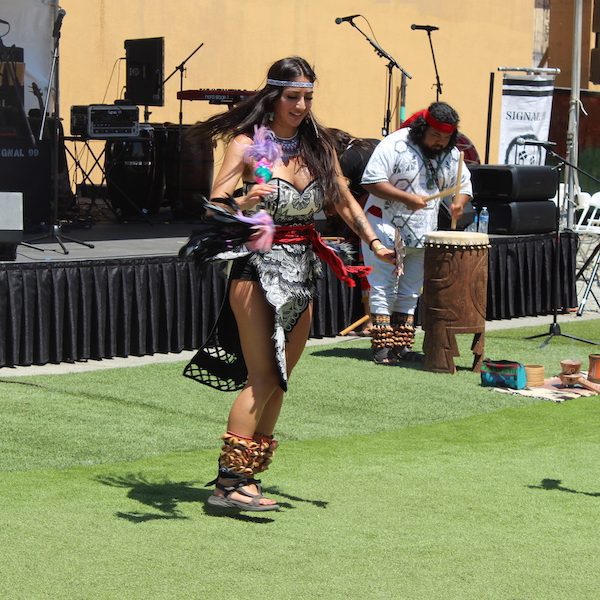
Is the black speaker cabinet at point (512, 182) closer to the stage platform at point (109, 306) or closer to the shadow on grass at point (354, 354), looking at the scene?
the stage platform at point (109, 306)

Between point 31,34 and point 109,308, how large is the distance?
549cm

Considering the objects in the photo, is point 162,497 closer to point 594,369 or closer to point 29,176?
point 594,369

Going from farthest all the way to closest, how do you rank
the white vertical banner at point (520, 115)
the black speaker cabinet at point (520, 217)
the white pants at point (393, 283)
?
the white vertical banner at point (520, 115)
the black speaker cabinet at point (520, 217)
the white pants at point (393, 283)

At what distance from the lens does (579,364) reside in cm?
783

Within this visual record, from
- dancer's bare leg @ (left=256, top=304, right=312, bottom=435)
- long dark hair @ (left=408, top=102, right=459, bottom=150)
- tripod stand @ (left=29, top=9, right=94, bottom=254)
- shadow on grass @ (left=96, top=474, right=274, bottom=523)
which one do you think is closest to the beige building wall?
tripod stand @ (left=29, top=9, right=94, bottom=254)

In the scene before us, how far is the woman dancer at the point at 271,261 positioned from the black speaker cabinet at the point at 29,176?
7.91 meters

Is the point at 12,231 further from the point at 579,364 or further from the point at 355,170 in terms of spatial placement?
the point at 579,364

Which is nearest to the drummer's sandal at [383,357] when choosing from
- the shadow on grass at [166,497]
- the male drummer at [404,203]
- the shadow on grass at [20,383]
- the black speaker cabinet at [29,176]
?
the male drummer at [404,203]

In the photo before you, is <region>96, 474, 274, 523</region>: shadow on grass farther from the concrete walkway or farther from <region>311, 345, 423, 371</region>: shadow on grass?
<region>311, 345, 423, 371</region>: shadow on grass

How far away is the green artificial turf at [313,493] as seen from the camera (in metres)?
4.14

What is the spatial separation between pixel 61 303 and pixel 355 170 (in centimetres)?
263

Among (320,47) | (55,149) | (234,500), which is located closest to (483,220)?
(55,149)

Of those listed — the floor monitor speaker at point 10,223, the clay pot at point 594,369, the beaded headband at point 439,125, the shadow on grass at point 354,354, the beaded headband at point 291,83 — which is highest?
the beaded headband at point 291,83

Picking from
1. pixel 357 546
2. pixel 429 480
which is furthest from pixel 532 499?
pixel 357 546
